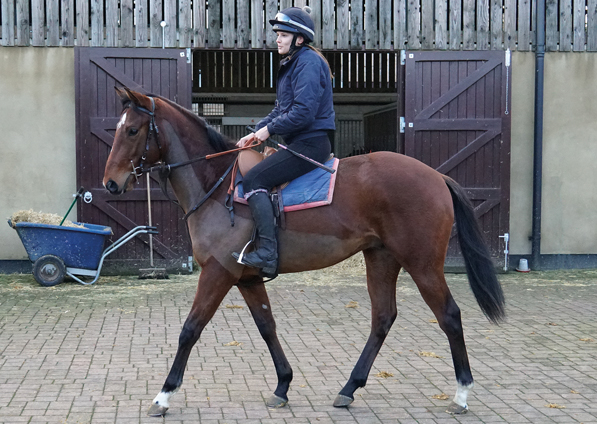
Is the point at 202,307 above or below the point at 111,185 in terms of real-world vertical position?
below

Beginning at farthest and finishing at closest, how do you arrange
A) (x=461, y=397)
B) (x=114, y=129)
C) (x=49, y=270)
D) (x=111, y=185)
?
(x=114, y=129) < (x=49, y=270) < (x=111, y=185) < (x=461, y=397)

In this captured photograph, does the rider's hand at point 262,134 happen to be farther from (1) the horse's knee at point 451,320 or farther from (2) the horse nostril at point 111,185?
(1) the horse's knee at point 451,320

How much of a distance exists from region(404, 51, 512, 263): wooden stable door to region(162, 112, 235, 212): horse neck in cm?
646

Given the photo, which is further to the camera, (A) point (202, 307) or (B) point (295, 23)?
(B) point (295, 23)

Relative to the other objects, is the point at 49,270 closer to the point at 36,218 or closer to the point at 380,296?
the point at 36,218

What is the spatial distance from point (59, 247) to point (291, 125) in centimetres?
582

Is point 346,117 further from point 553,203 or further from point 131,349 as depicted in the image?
point 131,349

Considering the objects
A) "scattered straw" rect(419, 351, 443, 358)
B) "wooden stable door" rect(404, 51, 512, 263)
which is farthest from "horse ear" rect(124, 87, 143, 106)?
"wooden stable door" rect(404, 51, 512, 263)

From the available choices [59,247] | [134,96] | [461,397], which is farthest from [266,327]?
[59,247]

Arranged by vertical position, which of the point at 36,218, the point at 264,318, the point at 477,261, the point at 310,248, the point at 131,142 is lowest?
the point at 264,318

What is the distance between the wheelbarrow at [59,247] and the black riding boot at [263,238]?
17.0 feet

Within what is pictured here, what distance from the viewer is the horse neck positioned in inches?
192

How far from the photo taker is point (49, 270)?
380 inches

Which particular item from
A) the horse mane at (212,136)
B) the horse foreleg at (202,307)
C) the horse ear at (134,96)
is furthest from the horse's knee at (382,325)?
the horse ear at (134,96)
